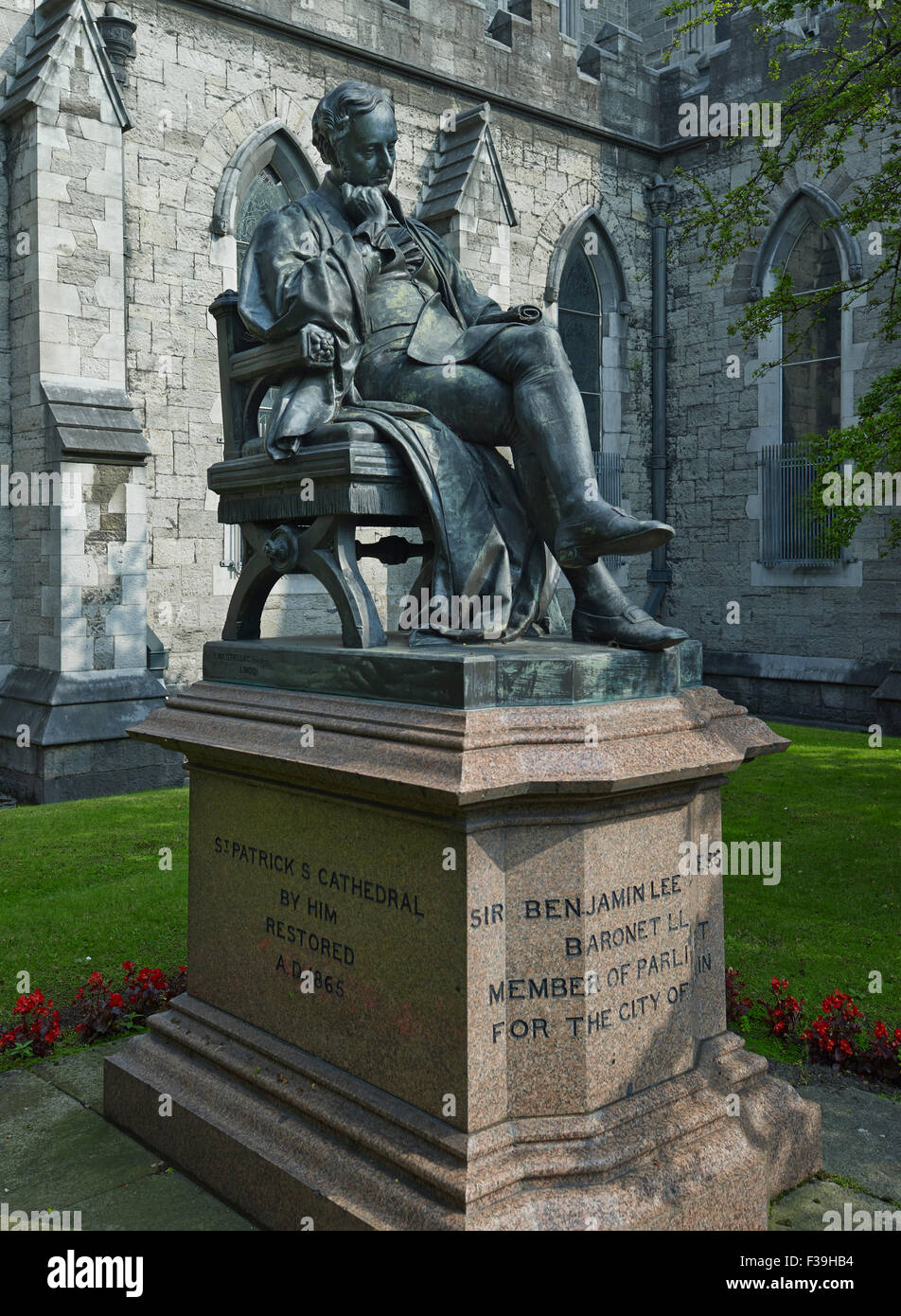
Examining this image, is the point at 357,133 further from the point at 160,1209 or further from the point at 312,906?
the point at 160,1209

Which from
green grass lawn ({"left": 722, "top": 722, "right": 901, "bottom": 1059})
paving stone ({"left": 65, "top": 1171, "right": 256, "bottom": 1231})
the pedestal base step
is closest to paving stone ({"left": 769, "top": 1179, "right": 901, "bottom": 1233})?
the pedestal base step

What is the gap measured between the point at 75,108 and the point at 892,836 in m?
8.72

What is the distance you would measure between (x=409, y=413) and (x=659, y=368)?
13.3 meters

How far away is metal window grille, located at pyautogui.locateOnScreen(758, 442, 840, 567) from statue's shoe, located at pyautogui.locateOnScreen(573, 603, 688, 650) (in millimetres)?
11408

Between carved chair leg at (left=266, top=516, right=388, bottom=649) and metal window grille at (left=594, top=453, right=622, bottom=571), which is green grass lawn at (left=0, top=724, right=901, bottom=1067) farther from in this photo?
metal window grille at (left=594, top=453, right=622, bottom=571)

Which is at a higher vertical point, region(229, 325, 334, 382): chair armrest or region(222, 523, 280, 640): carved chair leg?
region(229, 325, 334, 382): chair armrest

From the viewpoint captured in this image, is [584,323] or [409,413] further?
[584,323]

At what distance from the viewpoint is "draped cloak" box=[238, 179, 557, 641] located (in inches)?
143

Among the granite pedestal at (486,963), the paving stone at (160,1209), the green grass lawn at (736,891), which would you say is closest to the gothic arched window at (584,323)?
the green grass lawn at (736,891)

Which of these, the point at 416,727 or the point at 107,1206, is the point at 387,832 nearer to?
the point at 416,727

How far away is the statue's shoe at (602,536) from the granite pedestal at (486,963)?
0.30 metres

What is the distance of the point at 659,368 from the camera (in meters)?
16.3

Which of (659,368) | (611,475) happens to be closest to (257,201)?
(611,475)
